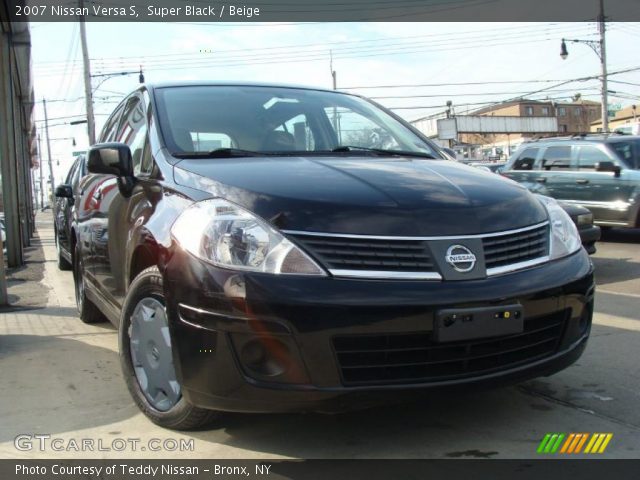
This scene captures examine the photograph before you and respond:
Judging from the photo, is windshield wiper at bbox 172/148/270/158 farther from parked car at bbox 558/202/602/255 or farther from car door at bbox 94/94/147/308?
parked car at bbox 558/202/602/255

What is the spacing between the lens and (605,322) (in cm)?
510

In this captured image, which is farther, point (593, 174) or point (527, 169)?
point (527, 169)

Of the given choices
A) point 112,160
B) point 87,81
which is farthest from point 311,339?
point 87,81

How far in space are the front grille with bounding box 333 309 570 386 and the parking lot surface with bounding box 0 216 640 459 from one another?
0.44 ft

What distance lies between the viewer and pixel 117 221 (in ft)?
12.0

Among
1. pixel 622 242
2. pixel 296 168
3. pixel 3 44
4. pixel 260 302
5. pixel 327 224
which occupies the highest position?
pixel 3 44

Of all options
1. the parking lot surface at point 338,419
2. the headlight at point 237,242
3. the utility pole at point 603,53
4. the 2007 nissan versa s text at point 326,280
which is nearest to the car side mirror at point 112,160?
the 2007 nissan versa s text at point 326,280

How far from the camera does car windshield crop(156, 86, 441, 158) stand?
3.44 metres

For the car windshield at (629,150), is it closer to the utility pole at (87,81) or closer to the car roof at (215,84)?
the car roof at (215,84)

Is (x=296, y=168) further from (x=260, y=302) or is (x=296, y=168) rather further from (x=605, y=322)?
(x=605, y=322)

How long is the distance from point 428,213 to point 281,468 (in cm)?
124

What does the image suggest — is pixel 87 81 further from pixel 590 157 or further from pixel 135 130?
pixel 135 130

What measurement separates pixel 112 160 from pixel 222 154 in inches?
24.9

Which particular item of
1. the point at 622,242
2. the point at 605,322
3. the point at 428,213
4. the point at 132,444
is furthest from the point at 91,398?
the point at 622,242
